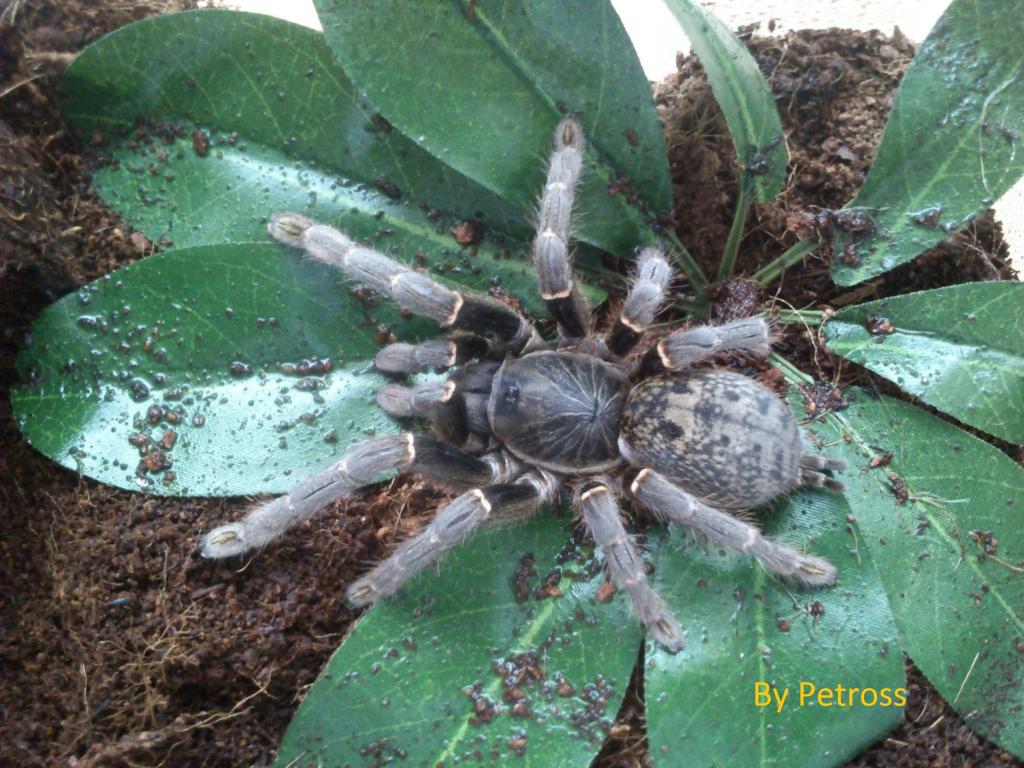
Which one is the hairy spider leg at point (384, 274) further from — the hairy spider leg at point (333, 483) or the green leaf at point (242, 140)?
the hairy spider leg at point (333, 483)

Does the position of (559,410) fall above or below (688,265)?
below

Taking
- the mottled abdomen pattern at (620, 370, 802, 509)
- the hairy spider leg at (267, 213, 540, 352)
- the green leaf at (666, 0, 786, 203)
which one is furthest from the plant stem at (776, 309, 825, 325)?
the hairy spider leg at (267, 213, 540, 352)

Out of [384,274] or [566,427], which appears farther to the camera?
[566,427]

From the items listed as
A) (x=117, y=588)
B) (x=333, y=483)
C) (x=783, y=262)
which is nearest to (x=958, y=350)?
(x=783, y=262)

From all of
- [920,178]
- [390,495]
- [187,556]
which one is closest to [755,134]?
[920,178]

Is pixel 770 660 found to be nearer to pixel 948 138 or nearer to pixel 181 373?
pixel 948 138

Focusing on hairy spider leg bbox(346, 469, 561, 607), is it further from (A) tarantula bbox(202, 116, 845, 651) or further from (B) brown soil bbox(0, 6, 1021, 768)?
(B) brown soil bbox(0, 6, 1021, 768)

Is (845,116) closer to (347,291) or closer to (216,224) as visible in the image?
(347,291)

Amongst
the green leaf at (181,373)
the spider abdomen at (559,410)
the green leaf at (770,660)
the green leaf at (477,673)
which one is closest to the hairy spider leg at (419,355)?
the spider abdomen at (559,410)
